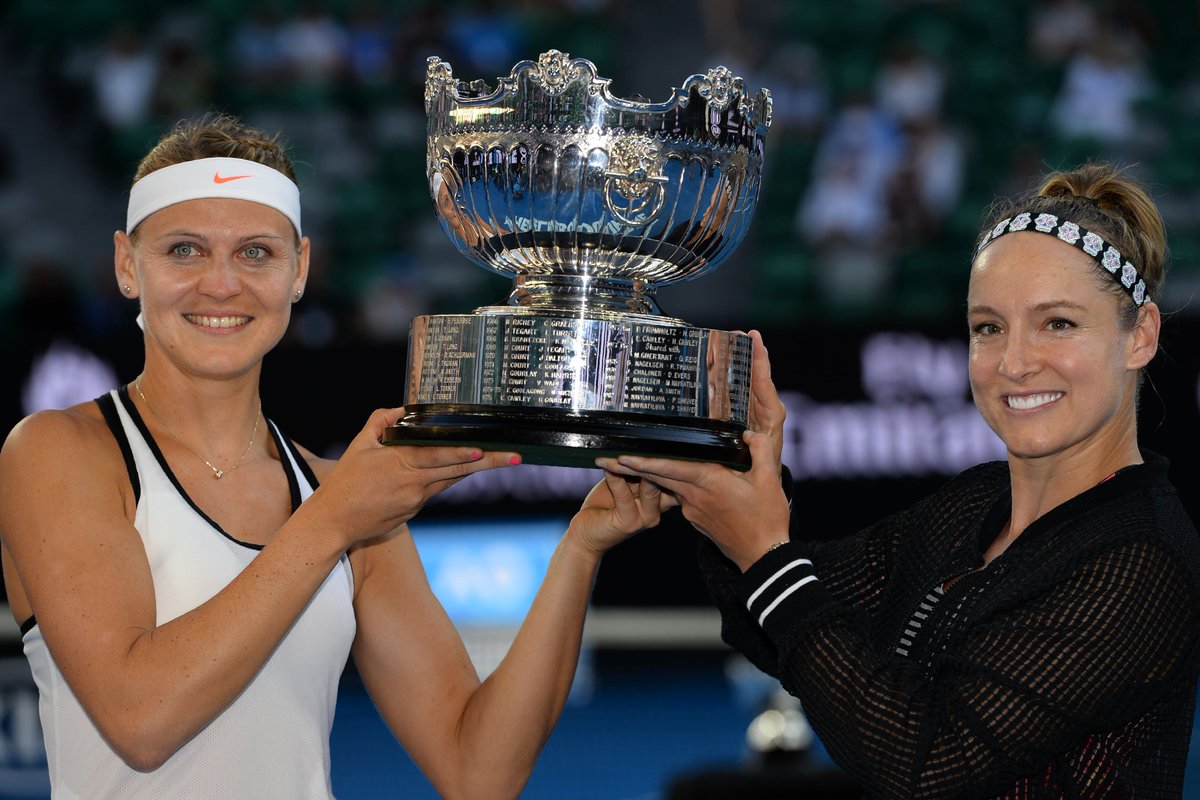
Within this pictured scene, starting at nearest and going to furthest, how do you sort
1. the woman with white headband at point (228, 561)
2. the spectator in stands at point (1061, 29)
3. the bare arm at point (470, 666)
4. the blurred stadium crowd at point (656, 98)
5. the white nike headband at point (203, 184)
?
the woman with white headband at point (228, 561) < the white nike headband at point (203, 184) < the bare arm at point (470, 666) < the blurred stadium crowd at point (656, 98) < the spectator in stands at point (1061, 29)

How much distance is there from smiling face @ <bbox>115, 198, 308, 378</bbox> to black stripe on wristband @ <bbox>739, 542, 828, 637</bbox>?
787mm

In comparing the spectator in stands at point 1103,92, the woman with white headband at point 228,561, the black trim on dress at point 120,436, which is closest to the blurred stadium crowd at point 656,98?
the spectator in stands at point 1103,92

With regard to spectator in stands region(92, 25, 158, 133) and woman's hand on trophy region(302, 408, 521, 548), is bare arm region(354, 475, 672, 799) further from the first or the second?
spectator in stands region(92, 25, 158, 133)

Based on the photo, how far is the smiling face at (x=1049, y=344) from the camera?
2062mm

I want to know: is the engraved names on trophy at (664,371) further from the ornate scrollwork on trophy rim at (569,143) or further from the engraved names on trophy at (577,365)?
the ornate scrollwork on trophy rim at (569,143)

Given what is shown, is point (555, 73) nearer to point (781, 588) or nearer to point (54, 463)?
point (781, 588)

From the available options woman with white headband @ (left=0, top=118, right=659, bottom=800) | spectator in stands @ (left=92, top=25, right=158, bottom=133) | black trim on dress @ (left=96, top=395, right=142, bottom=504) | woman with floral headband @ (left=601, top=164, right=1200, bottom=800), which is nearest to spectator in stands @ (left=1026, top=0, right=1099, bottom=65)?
spectator in stands @ (left=92, top=25, right=158, bottom=133)

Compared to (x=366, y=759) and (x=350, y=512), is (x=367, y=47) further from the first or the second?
(x=350, y=512)

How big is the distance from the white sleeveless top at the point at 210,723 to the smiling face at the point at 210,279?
145 millimetres

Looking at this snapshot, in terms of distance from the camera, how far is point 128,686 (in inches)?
78.6

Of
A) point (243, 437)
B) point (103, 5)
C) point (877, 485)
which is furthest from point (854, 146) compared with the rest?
point (243, 437)

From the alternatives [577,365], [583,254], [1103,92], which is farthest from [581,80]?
[1103,92]

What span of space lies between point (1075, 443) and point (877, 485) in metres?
4.34

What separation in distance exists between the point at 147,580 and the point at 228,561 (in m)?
0.12
